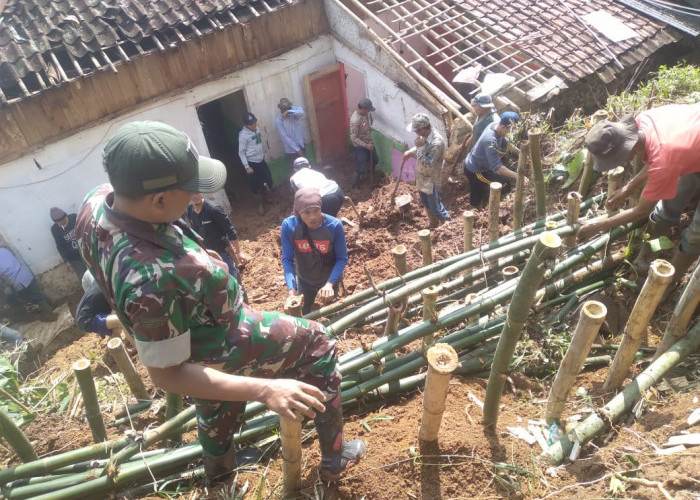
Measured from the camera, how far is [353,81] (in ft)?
34.5

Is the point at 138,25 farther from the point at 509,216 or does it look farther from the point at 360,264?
the point at 509,216

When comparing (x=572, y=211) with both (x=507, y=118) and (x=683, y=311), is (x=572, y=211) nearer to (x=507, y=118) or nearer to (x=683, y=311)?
(x=683, y=311)

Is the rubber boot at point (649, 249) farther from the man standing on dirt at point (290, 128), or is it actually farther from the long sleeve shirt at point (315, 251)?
the man standing on dirt at point (290, 128)

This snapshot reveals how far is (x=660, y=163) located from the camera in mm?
3725

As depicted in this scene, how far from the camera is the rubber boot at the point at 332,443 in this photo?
9.75 ft

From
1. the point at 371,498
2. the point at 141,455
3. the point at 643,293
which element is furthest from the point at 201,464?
the point at 643,293

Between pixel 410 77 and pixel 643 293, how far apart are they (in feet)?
22.2

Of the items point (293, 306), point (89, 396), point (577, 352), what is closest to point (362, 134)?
point (293, 306)

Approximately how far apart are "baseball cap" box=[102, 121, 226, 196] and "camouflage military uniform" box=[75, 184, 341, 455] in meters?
0.20

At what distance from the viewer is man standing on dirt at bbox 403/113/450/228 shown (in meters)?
7.08

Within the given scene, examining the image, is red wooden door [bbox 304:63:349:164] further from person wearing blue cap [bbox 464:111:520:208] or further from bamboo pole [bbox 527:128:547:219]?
bamboo pole [bbox 527:128:547:219]

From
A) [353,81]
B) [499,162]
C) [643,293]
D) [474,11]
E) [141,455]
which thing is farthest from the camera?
[353,81]

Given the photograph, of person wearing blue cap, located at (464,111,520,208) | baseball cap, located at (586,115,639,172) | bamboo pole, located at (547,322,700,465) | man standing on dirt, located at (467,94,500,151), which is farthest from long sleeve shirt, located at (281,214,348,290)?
man standing on dirt, located at (467,94,500,151)

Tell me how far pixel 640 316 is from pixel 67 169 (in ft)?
27.0
